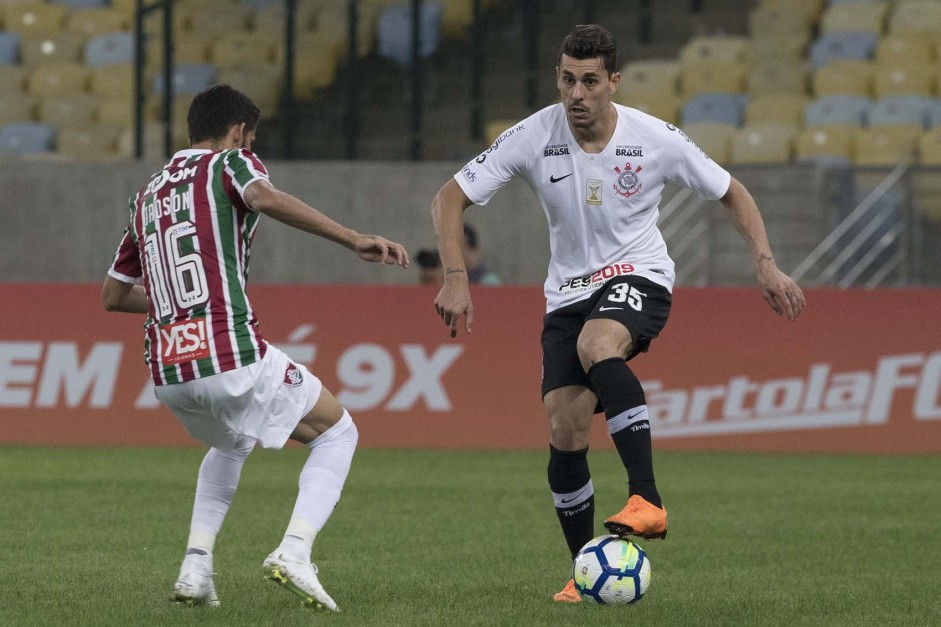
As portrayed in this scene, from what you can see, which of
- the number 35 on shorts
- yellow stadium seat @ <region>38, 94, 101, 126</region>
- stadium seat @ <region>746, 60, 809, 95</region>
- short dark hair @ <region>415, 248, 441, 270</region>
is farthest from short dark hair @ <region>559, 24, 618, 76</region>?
yellow stadium seat @ <region>38, 94, 101, 126</region>

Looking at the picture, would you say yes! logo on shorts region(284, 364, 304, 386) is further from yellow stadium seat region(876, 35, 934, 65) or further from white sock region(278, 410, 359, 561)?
yellow stadium seat region(876, 35, 934, 65)

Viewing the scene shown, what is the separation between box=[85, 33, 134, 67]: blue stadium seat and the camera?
19.6 meters

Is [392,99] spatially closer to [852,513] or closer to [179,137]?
[179,137]

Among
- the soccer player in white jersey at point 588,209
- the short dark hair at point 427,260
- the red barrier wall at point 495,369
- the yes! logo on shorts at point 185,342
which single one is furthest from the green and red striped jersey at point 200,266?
the short dark hair at point 427,260

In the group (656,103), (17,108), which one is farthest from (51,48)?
(656,103)

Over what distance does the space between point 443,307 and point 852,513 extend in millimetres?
4382

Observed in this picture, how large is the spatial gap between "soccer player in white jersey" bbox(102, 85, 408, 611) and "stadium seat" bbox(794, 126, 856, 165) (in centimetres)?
1110

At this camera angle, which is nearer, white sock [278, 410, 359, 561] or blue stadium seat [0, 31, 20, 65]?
white sock [278, 410, 359, 561]

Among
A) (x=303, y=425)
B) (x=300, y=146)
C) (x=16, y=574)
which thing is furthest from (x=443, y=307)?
(x=300, y=146)

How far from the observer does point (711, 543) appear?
8.07 m

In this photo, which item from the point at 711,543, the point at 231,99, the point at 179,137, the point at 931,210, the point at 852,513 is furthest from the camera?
the point at 179,137

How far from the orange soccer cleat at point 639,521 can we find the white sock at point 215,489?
4.57ft

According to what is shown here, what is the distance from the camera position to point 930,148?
15469mm

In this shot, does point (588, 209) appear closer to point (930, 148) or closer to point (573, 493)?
point (573, 493)
